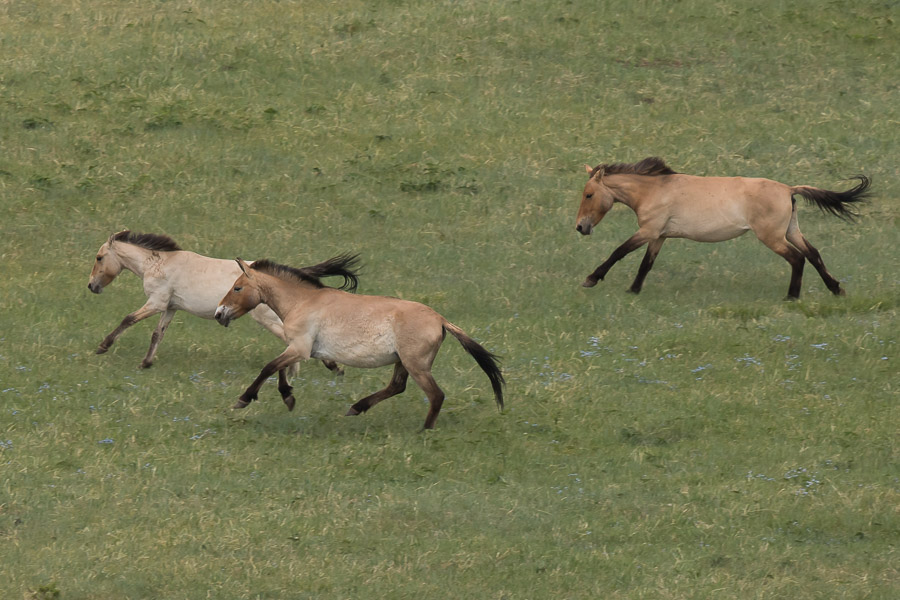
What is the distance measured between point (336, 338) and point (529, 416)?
5.75 feet

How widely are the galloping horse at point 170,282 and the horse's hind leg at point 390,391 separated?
1418 mm

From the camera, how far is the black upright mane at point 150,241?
12852 mm

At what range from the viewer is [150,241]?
508 inches

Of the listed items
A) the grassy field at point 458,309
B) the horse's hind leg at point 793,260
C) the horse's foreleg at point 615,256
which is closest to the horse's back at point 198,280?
the grassy field at point 458,309

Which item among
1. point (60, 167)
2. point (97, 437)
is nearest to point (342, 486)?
point (97, 437)

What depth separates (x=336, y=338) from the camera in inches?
420

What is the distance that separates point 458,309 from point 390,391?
3.56m

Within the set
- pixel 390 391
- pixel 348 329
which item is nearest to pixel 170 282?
pixel 348 329

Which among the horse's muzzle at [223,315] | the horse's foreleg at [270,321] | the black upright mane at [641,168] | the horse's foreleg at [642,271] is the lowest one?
the horse's foreleg at [642,271]

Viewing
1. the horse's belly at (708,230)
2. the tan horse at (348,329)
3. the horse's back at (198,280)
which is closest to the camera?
the tan horse at (348,329)

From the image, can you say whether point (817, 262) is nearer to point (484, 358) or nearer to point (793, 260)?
point (793, 260)

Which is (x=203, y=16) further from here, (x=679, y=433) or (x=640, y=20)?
(x=679, y=433)

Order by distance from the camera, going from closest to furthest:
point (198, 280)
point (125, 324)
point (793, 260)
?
point (198, 280) → point (125, 324) → point (793, 260)

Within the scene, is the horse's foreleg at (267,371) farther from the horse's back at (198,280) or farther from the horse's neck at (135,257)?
the horse's neck at (135,257)
